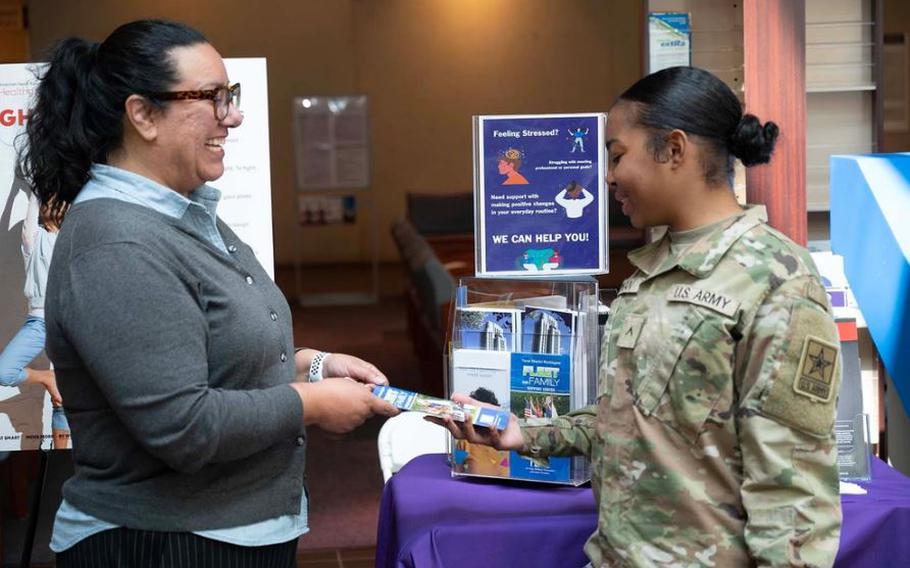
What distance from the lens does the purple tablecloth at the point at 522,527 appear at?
2.10 metres

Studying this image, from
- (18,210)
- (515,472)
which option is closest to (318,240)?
Answer: (18,210)

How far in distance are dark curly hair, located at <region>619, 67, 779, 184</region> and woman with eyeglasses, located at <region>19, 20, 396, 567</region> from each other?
625 mm

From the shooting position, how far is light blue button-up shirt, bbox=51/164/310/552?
5.61 feet

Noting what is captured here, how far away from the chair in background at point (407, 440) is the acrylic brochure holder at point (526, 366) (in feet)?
1.13

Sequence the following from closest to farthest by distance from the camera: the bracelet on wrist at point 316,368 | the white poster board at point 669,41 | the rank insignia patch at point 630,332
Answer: the rank insignia patch at point 630,332 < the bracelet on wrist at point 316,368 < the white poster board at point 669,41

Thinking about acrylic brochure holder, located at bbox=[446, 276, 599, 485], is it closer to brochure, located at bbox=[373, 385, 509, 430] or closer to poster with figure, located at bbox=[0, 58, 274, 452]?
brochure, located at bbox=[373, 385, 509, 430]

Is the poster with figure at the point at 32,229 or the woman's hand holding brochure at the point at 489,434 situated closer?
the woman's hand holding brochure at the point at 489,434

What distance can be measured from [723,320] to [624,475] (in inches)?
11.8

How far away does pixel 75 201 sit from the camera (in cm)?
174

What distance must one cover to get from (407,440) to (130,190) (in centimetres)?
119

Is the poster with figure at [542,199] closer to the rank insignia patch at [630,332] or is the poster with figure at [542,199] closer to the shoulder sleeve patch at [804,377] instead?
the rank insignia patch at [630,332]

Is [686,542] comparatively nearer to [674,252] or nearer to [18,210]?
[674,252]

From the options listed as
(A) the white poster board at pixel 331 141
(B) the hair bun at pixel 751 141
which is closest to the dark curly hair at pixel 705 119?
(B) the hair bun at pixel 751 141

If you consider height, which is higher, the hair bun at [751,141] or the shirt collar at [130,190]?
the hair bun at [751,141]
